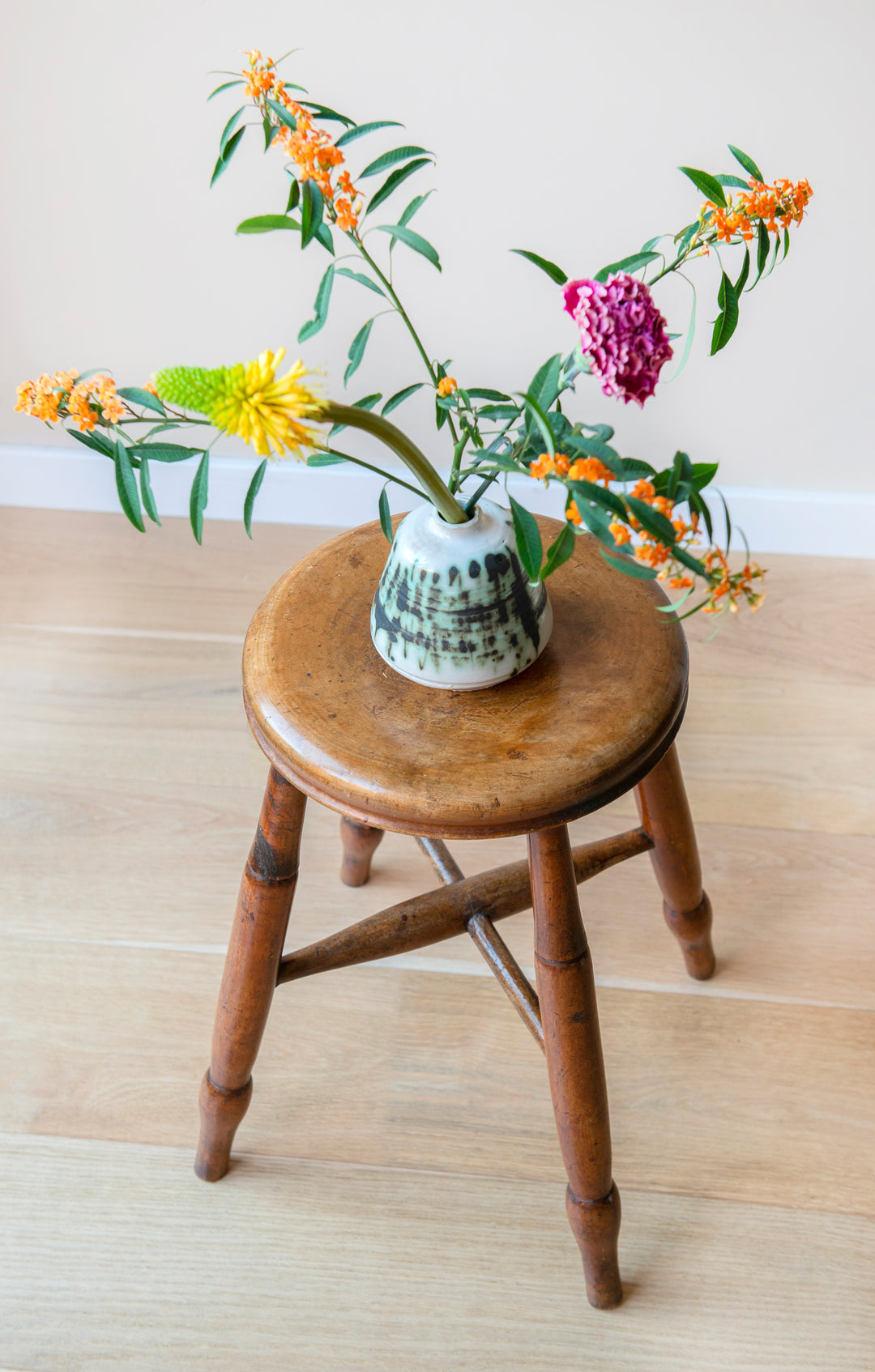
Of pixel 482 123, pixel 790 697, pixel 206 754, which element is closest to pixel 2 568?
pixel 206 754

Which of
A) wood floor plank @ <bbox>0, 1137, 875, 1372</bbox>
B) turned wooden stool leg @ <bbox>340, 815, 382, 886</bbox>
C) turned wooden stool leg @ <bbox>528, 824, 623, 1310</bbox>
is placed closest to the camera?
turned wooden stool leg @ <bbox>528, 824, 623, 1310</bbox>

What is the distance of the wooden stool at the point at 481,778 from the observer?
25.9 inches

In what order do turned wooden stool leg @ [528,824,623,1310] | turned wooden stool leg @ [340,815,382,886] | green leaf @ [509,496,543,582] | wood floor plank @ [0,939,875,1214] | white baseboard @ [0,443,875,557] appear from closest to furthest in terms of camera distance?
green leaf @ [509,496,543,582] < turned wooden stool leg @ [528,824,623,1310] < wood floor plank @ [0,939,875,1214] < turned wooden stool leg @ [340,815,382,886] < white baseboard @ [0,443,875,557]

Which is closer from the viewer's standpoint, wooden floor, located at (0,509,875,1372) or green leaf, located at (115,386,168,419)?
green leaf, located at (115,386,168,419)

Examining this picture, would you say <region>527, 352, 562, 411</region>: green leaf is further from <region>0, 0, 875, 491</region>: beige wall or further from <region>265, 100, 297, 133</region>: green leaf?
<region>0, 0, 875, 491</region>: beige wall

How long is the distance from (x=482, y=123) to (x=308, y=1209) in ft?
4.00

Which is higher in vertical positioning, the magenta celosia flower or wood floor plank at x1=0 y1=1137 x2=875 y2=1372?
the magenta celosia flower

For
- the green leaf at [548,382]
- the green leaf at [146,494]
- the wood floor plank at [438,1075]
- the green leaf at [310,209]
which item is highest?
the green leaf at [310,209]

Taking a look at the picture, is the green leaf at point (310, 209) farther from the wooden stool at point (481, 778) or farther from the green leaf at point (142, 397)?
the wooden stool at point (481, 778)

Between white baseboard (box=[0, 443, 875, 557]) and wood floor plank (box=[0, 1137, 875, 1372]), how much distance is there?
3.26 feet

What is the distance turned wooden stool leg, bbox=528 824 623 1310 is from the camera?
0.73m

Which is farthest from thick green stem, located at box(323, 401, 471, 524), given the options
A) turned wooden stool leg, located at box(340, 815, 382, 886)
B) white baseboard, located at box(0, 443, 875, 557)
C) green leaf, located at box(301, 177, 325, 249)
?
white baseboard, located at box(0, 443, 875, 557)

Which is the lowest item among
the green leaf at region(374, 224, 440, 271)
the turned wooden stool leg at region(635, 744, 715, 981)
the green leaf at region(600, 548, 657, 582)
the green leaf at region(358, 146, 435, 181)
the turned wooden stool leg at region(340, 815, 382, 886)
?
the turned wooden stool leg at region(340, 815, 382, 886)

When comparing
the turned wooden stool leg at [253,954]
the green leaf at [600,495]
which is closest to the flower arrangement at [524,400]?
the green leaf at [600,495]
